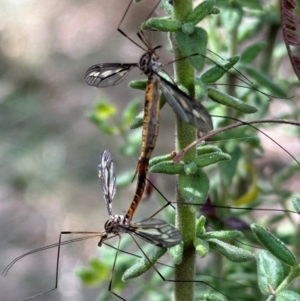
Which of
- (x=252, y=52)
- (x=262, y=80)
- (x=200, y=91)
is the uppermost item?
(x=252, y=52)

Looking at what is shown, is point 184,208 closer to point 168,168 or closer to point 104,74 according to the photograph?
point 168,168

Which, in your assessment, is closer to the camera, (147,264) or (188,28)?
(188,28)

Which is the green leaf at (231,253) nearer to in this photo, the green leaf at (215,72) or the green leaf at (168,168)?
the green leaf at (168,168)

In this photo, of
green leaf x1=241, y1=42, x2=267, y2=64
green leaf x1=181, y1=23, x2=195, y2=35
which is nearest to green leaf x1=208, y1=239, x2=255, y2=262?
green leaf x1=181, y1=23, x2=195, y2=35

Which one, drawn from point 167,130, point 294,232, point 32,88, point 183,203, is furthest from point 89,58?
point 183,203

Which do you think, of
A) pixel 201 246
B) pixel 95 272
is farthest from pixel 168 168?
pixel 95 272

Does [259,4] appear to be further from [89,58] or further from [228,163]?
[89,58]

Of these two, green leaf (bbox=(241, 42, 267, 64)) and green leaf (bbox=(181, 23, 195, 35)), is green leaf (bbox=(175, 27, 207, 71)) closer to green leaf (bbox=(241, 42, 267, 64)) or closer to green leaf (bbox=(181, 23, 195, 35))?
green leaf (bbox=(181, 23, 195, 35))

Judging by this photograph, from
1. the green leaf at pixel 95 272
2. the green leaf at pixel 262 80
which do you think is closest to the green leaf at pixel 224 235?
the green leaf at pixel 262 80
